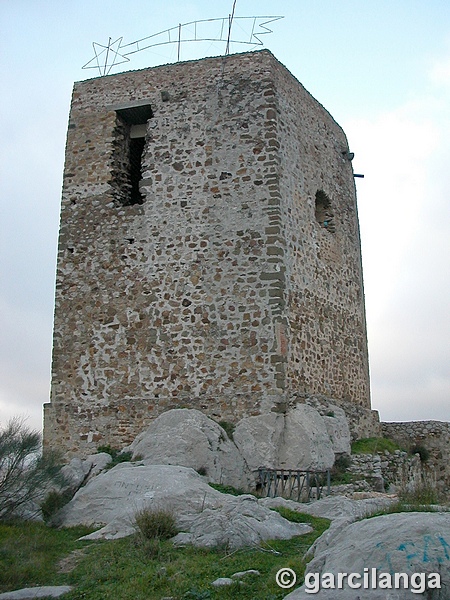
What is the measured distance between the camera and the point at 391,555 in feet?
13.6

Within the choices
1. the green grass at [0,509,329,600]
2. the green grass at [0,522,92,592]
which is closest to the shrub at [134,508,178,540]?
A: the green grass at [0,509,329,600]

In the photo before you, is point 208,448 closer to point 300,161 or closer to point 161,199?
point 161,199

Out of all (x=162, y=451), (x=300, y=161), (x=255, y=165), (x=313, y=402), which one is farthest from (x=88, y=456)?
(x=300, y=161)

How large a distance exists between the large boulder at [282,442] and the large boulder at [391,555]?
6076 millimetres

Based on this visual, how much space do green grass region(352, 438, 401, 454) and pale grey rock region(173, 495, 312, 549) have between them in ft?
17.3

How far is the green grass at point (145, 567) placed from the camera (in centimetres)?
523

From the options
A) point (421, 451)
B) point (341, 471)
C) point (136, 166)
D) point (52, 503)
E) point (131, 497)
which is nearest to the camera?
point (131, 497)

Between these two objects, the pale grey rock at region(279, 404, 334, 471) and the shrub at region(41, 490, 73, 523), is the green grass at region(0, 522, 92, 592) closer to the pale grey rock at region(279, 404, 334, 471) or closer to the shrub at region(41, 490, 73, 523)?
the shrub at region(41, 490, 73, 523)

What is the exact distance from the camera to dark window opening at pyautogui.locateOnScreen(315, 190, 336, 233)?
1403 cm

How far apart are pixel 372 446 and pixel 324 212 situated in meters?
4.85

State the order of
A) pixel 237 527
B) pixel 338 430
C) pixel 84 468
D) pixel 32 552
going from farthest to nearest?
1. pixel 338 430
2. pixel 84 468
3. pixel 32 552
4. pixel 237 527

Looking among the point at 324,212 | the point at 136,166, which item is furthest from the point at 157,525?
the point at 136,166
